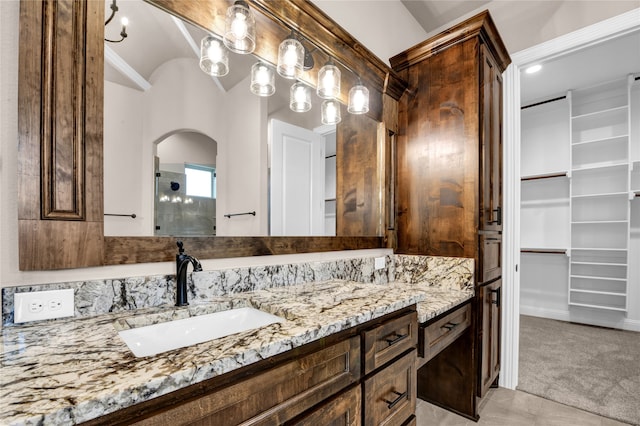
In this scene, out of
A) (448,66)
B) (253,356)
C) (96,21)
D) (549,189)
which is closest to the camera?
(253,356)

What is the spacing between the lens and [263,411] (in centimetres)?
71

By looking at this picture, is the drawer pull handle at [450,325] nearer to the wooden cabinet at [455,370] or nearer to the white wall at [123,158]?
the wooden cabinet at [455,370]

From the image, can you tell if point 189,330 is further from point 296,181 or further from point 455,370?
point 455,370

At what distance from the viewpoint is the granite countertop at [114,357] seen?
1.55 feet

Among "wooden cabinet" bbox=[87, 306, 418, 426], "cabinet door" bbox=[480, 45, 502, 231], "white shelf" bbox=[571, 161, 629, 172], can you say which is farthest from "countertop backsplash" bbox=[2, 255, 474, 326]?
"white shelf" bbox=[571, 161, 629, 172]

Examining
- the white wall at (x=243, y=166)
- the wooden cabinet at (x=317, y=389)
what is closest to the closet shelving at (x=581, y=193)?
the wooden cabinet at (x=317, y=389)

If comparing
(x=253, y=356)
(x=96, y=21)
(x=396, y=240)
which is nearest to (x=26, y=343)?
(x=253, y=356)

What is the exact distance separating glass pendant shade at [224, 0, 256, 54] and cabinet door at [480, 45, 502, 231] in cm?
150

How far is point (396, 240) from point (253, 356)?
176 centimetres

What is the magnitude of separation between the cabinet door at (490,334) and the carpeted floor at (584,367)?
1.29 ft

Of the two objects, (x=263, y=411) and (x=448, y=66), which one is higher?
(x=448, y=66)

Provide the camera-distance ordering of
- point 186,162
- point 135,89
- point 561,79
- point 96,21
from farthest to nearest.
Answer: point 561,79, point 186,162, point 135,89, point 96,21

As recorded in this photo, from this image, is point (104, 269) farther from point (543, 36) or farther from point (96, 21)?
point (543, 36)

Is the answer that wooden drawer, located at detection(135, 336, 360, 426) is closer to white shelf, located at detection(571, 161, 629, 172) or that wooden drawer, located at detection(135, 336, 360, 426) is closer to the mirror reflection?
the mirror reflection
